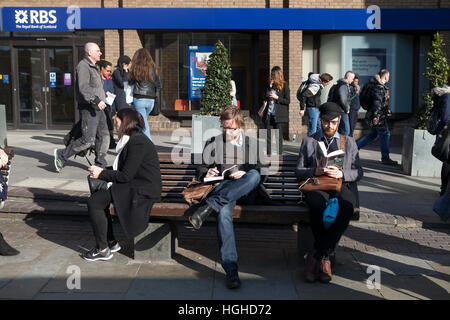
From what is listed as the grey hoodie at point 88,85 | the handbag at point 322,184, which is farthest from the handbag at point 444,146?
the grey hoodie at point 88,85

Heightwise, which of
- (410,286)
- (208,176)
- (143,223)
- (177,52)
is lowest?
(410,286)

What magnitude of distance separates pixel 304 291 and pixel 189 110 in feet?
36.9

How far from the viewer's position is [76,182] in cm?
838

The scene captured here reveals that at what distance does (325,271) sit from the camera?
4.86 meters

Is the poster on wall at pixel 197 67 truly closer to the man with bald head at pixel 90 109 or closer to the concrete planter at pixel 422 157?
the man with bald head at pixel 90 109

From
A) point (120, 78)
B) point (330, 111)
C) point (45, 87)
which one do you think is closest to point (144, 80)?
point (120, 78)

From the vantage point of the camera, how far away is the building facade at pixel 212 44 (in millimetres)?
14742

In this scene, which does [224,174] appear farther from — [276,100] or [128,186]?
[276,100]

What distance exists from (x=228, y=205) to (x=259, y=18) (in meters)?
10.5

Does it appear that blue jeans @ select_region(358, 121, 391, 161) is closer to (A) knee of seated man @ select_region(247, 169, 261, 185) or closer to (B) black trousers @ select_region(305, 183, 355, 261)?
(A) knee of seated man @ select_region(247, 169, 261, 185)

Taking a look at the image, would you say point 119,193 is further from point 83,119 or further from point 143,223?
point 83,119

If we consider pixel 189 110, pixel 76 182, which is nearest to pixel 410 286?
pixel 76 182

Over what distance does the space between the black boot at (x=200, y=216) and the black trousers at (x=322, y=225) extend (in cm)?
89
